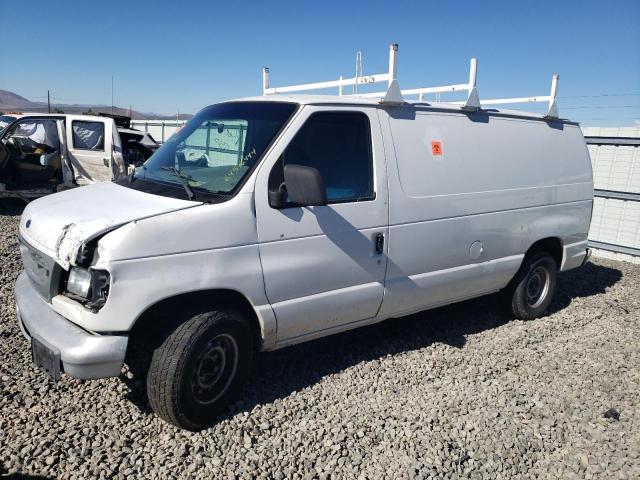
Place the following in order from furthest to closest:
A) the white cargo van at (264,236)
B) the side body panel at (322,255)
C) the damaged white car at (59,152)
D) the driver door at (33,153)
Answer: the damaged white car at (59,152), the driver door at (33,153), the side body panel at (322,255), the white cargo van at (264,236)

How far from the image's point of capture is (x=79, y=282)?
294cm

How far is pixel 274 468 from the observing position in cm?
301

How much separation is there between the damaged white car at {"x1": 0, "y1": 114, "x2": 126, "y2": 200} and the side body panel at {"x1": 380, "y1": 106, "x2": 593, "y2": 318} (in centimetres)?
727

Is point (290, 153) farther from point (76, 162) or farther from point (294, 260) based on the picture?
point (76, 162)

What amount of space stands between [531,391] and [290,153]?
105 inches

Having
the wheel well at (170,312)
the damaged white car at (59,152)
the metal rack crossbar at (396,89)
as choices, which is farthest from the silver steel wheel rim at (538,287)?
the damaged white car at (59,152)

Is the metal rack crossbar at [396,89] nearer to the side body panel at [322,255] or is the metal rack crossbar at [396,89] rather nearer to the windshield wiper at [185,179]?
the side body panel at [322,255]

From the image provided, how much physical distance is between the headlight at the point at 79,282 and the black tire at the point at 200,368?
21.5 inches

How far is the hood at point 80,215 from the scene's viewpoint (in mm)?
2904

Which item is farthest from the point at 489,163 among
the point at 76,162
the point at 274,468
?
the point at 76,162

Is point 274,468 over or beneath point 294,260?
beneath

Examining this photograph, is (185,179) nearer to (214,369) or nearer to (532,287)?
(214,369)

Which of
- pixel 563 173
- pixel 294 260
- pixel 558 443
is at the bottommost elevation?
pixel 558 443

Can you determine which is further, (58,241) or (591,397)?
(591,397)
